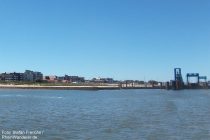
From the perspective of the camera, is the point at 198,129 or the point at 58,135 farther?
the point at 198,129

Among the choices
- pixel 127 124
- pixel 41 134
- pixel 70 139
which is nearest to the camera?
pixel 70 139

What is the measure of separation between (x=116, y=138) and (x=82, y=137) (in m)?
1.96

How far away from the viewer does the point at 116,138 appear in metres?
27.1

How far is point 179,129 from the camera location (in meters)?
32.0

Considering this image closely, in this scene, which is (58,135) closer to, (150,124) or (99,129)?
(99,129)

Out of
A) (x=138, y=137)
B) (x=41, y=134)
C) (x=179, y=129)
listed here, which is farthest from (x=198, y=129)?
(x=41, y=134)

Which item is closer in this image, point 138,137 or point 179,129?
point 138,137

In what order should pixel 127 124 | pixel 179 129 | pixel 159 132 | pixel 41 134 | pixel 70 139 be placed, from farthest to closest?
pixel 127 124
pixel 179 129
pixel 159 132
pixel 41 134
pixel 70 139

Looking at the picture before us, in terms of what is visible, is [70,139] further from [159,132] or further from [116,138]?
[159,132]

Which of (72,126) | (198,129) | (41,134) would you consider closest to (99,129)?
(72,126)

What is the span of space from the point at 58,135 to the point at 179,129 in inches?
347

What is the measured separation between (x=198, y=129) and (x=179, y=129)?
53.1 inches

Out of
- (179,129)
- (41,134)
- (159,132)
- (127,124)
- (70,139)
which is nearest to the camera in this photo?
(70,139)

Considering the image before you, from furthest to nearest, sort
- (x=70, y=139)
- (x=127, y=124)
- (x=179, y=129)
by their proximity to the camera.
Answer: (x=127, y=124)
(x=179, y=129)
(x=70, y=139)
